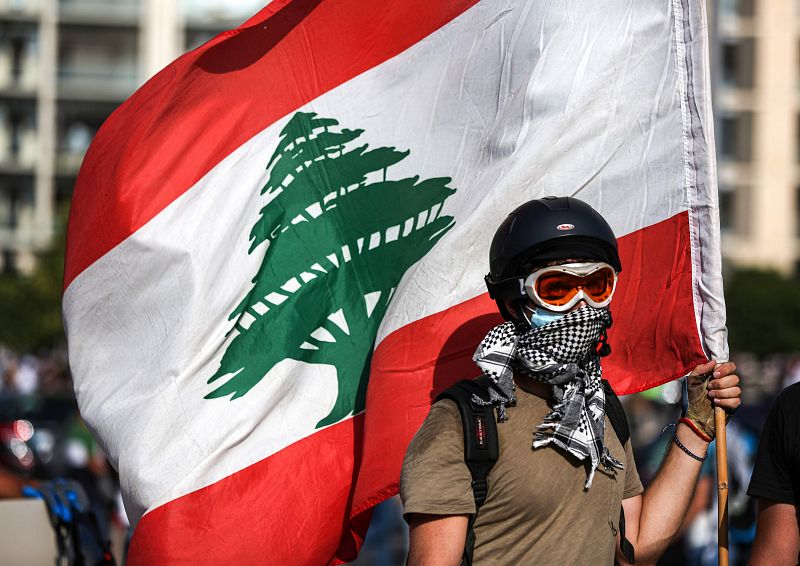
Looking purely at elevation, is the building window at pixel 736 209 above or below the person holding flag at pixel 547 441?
above

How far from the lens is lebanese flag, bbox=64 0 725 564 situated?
4.08 m

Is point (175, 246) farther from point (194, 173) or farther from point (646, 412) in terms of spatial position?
point (646, 412)

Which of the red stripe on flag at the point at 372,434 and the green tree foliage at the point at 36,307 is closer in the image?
the red stripe on flag at the point at 372,434

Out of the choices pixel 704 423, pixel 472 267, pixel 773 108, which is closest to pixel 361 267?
pixel 472 267

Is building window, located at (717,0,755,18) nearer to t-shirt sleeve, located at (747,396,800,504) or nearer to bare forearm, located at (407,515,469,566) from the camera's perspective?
t-shirt sleeve, located at (747,396,800,504)

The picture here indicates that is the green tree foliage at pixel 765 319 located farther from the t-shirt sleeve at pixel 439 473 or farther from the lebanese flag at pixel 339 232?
the t-shirt sleeve at pixel 439 473

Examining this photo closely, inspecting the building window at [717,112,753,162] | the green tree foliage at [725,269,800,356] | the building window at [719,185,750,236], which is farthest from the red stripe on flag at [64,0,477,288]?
the building window at [717,112,753,162]

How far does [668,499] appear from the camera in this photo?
3.56 meters

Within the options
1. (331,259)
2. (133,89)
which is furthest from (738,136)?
(331,259)

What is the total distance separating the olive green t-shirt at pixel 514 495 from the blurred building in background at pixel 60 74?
51962 mm

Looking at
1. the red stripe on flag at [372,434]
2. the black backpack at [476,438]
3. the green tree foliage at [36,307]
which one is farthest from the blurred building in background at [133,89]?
the black backpack at [476,438]

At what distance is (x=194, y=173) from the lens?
455 centimetres

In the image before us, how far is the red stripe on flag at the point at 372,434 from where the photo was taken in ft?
13.1

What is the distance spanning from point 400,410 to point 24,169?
173 ft
